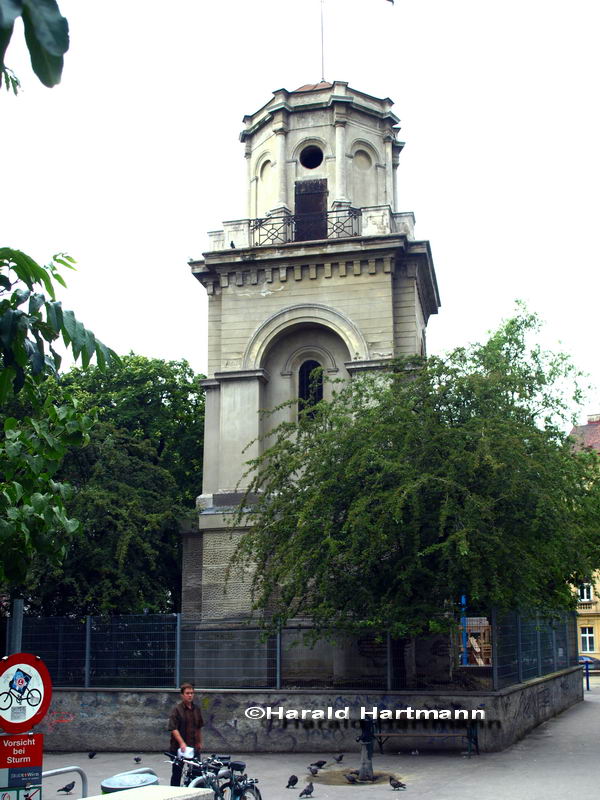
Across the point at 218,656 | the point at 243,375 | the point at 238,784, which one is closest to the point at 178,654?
the point at 218,656

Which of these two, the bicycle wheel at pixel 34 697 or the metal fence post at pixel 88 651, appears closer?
the bicycle wheel at pixel 34 697

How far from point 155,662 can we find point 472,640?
922 centimetres

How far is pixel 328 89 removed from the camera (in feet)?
96.5

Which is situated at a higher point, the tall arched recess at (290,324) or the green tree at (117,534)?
the tall arched recess at (290,324)

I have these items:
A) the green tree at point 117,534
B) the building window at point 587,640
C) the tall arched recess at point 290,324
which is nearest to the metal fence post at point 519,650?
the green tree at point 117,534

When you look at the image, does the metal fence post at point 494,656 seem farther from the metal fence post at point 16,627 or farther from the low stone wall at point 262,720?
the metal fence post at point 16,627

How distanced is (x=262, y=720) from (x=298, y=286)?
13.1m

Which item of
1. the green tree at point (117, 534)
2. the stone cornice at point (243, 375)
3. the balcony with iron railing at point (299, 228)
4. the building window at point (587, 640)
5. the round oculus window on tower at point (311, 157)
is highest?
the round oculus window on tower at point (311, 157)

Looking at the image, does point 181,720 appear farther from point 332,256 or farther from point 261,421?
point 332,256

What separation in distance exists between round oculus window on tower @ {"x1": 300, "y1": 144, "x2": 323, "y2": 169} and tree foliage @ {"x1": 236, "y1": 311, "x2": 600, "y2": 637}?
11.6 meters

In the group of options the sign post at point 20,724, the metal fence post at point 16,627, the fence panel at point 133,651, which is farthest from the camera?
the fence panel at point 133,651

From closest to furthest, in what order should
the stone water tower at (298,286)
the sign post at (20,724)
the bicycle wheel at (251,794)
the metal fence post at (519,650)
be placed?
1. the sign post at (20,724)
2. the bicycle wheel at (251,794)
3. the metal fence post at (519,650)
4. the stone water tower at (298,286)

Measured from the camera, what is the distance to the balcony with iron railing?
27656 mm

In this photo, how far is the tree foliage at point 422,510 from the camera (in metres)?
17.2
